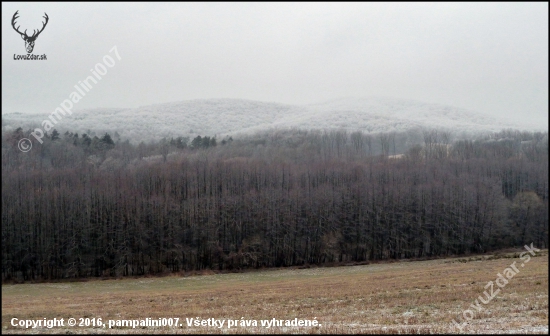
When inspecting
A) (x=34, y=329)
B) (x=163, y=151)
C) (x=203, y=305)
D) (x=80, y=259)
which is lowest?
(x=80, y=259)

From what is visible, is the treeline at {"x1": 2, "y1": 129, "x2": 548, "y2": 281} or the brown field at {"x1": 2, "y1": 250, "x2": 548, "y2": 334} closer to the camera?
the brown field at {"x1": 2, "y1": 250, "x2": 548, "y2": 334}

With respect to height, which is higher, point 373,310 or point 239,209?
point 373,310

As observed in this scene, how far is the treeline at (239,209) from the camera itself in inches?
3083

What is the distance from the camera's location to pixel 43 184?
88.1 m

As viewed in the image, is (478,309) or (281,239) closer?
(478,309)

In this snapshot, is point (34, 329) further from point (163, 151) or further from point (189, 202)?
point (163, 151)

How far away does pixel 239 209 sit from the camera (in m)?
90.1

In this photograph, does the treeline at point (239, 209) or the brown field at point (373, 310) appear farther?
the treeline at point (239, 209)

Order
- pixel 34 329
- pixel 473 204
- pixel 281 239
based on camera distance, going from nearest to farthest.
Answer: pixel 34 329 → pixel 281 239 → pixel 473 204

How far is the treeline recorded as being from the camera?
78312 millimetres

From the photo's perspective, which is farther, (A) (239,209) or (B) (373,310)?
(A) (239,209)

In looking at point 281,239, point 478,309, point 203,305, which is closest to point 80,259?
point 281,239

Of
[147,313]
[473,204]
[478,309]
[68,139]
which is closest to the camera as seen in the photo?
[478,309]

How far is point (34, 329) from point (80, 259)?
189 feet
